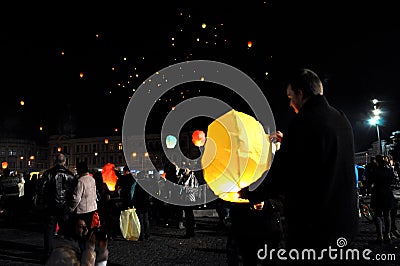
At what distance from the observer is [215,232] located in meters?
11.4

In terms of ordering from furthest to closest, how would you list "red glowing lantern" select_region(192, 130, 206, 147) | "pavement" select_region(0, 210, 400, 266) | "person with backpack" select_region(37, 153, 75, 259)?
"red glowing lantern" select_region(192, 130, 206, 147), "pavement" select_region(0, 210, 400, 266), "person with backpack" select_region(37, 153, 75, 259)

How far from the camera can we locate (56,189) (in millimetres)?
7754

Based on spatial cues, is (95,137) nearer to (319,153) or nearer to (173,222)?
(173,222)

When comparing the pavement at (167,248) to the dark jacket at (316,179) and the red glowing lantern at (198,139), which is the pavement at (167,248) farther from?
the dark jacket at (316,179)

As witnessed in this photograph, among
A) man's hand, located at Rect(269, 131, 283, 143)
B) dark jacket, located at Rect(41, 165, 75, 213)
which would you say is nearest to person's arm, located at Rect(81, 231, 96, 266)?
dark jacket, located at Rect(41, 165, 75, 213)

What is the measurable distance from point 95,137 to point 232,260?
10245 cm

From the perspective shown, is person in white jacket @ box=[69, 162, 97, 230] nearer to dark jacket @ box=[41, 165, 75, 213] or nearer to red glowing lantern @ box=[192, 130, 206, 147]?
dark jacket @ box=[41, 165, 75, 213]

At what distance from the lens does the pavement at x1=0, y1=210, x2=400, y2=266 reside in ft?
25.9

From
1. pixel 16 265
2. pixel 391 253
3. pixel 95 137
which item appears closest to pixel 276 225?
pixel 391 253

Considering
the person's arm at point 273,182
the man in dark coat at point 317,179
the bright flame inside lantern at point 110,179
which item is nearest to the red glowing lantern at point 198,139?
the person's arm at point 273,182

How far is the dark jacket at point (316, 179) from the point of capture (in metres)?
2.42

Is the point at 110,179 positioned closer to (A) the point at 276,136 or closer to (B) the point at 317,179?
(A) the point at 276,136

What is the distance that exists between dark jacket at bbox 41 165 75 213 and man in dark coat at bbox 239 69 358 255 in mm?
6135

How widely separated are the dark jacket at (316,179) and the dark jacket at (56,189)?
6143 millimetres
